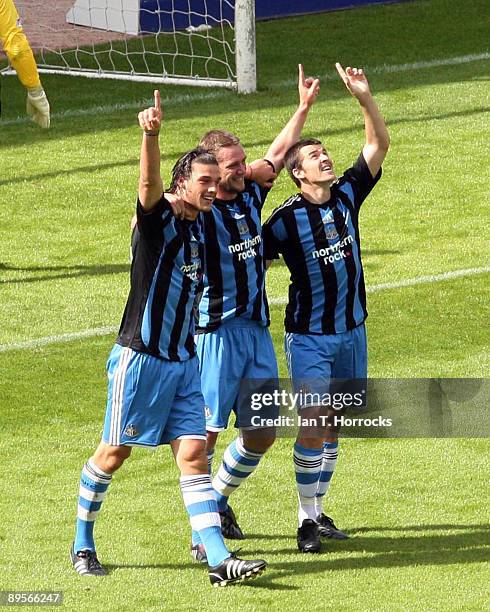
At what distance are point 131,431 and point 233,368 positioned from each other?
623mm

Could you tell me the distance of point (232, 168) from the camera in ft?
20.2

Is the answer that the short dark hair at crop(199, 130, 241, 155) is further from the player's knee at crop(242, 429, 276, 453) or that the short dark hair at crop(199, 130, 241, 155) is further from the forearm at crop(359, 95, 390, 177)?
the player's knee at crop(242, 429, 276, 453)

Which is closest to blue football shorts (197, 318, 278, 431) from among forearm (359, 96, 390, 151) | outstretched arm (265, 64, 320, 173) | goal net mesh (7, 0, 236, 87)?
outstretched arm (265, 64, 320, 173)

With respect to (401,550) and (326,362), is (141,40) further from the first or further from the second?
(401,550)

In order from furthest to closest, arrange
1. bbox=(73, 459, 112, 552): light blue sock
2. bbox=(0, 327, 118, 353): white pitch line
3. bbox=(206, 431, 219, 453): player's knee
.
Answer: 1. bbox=(0, 327, 118, 353): white pitch line
2. bbox=(206, 431, 219, 453): player's knee
3. bbox=(73, 459, 112, 552): light blue sock

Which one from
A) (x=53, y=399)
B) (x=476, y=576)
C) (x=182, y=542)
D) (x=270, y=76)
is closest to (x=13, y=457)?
(x=53, y=399)

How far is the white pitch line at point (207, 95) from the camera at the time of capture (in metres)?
15.4

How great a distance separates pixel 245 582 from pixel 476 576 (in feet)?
3.18

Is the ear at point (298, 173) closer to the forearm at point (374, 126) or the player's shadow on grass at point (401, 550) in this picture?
the forearm at point (374, 126)

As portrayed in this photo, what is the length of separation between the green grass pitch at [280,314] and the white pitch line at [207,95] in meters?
0.05

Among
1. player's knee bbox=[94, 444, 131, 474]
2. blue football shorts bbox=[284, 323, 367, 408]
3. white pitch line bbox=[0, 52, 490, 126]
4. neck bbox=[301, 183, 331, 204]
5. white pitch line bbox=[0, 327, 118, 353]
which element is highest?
neck bbox=[301, 183, 331, 204]

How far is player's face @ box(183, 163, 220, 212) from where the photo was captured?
5.79 metres

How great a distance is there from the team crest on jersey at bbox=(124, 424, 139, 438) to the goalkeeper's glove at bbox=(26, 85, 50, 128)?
223 inches

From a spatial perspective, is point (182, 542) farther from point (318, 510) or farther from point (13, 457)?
point (13, 457)
